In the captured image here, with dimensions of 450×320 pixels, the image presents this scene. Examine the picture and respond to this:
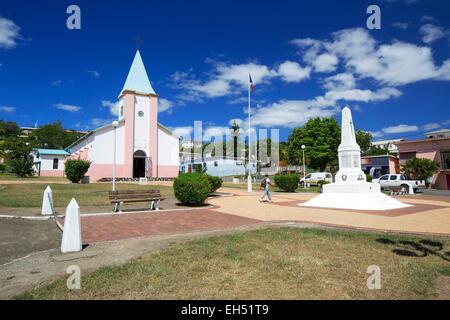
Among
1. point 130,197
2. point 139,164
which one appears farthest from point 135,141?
point 130,197

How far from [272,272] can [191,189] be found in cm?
918

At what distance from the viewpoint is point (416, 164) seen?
30.4 metres

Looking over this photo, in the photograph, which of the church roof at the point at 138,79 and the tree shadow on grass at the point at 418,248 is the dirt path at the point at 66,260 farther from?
the church roof at the point at 138,79

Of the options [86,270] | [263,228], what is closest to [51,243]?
[86,270]

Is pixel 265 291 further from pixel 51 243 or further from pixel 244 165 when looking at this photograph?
pixel 244 165

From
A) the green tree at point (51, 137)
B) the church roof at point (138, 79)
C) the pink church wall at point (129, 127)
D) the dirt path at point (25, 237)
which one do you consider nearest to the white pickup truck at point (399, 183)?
the dirt path at point (25, 237)

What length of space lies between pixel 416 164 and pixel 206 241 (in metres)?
31.9

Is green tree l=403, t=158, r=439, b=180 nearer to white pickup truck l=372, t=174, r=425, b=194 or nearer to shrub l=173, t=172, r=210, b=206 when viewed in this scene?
white pickup truck l=372, t=174, r=425, b=194

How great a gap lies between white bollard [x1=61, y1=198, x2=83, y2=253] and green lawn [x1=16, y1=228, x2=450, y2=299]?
1579 mm

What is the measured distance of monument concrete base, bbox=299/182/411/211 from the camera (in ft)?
41.4

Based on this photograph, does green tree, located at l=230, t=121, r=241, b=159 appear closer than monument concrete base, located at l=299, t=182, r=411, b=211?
No

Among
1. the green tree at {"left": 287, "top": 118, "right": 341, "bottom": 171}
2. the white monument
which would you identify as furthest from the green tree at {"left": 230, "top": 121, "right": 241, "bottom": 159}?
the white monument

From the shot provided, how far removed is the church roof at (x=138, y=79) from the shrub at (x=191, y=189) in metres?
27.0

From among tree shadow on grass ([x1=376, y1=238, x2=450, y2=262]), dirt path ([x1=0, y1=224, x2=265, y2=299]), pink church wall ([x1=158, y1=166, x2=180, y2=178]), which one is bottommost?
dirt path ([x1=0, y1=224, x2=265, y2=299])
